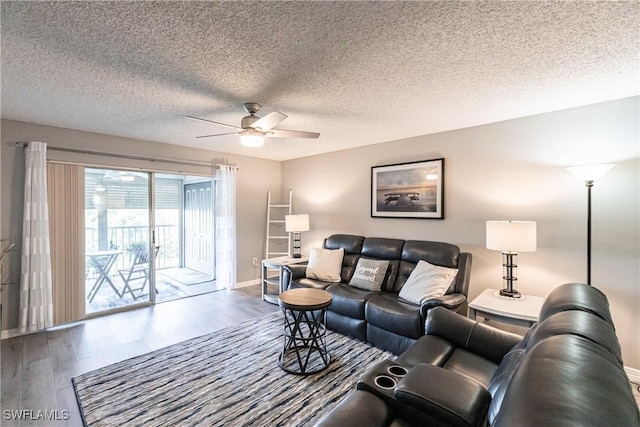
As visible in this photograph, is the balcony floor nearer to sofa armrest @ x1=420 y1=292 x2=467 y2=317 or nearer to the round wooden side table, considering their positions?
the round wooden side table

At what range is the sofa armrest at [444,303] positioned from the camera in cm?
256

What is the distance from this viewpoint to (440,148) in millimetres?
3592

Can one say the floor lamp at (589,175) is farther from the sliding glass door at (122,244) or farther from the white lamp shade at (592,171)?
the sliding glass door at (122,244)

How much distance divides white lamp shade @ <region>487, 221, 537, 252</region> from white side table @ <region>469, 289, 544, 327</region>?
50cm

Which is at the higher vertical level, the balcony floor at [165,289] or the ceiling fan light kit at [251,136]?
the ceiling fan light kit at [251,136]

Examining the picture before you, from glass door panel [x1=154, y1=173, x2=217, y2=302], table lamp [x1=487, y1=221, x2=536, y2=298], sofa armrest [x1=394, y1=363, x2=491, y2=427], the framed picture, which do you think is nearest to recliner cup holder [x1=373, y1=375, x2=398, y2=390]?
sofa armrest [x1=394, y1=363, x2=491, y2=427]

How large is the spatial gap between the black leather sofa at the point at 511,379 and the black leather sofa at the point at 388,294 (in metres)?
0.48

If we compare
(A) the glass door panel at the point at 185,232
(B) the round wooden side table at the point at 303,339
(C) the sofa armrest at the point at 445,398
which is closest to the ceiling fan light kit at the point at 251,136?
(B) the round wooden side table at the point at 303,339

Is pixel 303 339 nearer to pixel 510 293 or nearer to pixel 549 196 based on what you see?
pixel 510 293

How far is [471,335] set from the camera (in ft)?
6.75

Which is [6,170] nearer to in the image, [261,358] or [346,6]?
[261,358]

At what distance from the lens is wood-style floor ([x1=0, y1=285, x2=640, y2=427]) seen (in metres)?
2.12

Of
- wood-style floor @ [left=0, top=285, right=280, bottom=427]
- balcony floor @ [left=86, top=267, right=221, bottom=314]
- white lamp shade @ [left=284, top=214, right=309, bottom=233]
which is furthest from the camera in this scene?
white lamp shade @ [left=284, top=214, right=309, bottom=233]

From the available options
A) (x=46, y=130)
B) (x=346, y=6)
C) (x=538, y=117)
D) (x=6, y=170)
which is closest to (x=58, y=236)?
(x=6, y=170)
